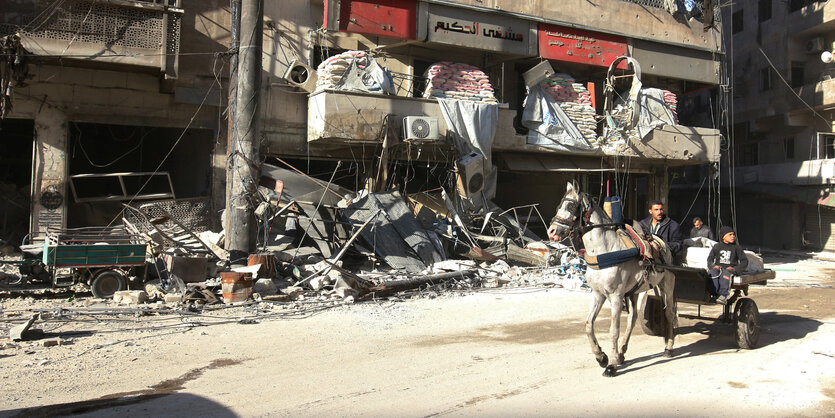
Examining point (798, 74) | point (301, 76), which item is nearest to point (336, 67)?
point (301, 76)

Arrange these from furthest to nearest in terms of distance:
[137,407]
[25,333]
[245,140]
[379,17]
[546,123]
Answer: [546,123]
[379,17]
[245,140]
[25,333]
[137,407]

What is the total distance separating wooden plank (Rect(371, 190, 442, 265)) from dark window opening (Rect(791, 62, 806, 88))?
854 inches

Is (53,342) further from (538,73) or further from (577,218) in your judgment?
(538,73)

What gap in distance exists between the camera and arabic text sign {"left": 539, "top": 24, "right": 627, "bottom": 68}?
61.0 ft

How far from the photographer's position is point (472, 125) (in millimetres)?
16484

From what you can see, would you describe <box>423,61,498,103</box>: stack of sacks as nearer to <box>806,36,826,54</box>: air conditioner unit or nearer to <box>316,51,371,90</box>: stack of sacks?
<box>316,51,371,90</box>: stack of sacks

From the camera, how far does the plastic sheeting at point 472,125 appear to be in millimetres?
16219

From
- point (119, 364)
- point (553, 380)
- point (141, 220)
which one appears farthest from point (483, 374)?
point (141, 220)

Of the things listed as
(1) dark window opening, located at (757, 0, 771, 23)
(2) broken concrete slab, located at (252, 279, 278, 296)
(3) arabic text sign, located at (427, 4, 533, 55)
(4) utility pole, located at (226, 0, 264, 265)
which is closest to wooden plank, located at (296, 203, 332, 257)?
(4) utility pole, located at (226, 0, 264, 265)

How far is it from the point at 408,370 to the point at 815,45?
27.6 m

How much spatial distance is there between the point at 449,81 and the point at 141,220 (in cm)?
861

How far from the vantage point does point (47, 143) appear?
13.7 meters

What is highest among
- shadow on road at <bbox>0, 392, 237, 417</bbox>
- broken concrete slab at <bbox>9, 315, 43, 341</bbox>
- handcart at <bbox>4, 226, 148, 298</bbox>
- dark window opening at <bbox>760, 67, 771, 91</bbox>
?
dark window opening at <bbox>760, 67, 771, 91</bbox>

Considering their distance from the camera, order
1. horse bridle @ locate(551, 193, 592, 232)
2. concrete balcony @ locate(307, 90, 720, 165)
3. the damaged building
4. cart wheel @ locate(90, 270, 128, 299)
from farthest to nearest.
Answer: concrete balcony @ locate(307, 90, 720, 165) → the damaged building → cart wheel @ locate(90, 270, 128, 299) → horse bridle @ locate(551, 193, 592, 232)
